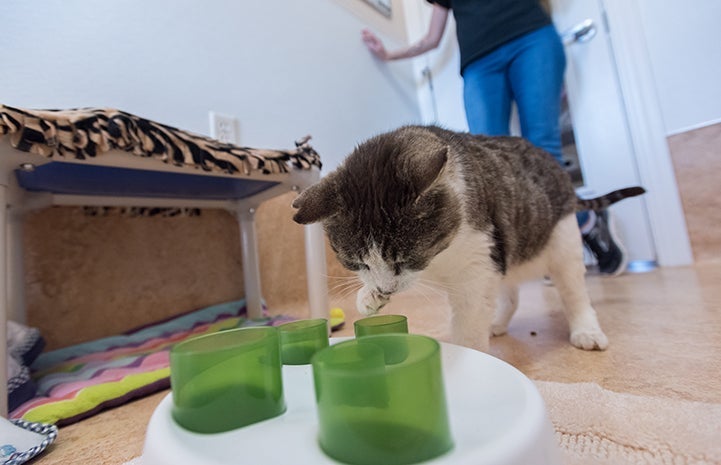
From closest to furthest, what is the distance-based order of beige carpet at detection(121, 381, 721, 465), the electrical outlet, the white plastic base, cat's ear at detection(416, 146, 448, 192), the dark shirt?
the white plastic base < beige carpet at detection(121, 381, 721, 465) < cat's ear at detection(416, 146, 448, 192) < the electrical outlet < the dark shirt

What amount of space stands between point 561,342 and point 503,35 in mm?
1383

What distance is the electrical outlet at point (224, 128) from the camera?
4.61ft

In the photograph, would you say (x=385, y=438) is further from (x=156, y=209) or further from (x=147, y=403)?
(x=156, y=209)

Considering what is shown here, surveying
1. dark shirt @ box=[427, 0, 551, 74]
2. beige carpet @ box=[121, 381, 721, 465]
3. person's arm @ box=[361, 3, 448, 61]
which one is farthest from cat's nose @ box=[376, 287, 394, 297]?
person's arm @ box=[361, 3, 448, 61]

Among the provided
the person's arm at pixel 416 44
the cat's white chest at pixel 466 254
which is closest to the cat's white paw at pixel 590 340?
the cat's white chest at pixel 466 254

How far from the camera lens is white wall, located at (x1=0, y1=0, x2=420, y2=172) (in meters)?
1.06

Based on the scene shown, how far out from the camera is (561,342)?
0.84 meters

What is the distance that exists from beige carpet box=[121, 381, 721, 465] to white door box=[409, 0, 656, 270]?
1.66m

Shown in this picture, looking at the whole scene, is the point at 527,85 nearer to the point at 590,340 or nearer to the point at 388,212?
the point at 590,340

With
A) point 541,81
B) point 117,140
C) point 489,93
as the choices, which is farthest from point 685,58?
point 117,140

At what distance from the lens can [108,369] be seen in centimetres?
88

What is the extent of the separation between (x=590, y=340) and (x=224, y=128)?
147cm

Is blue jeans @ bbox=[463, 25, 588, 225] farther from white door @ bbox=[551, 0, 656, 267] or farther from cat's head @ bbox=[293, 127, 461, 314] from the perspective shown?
cat's head @ bbox=[293, 127, 461, 314]

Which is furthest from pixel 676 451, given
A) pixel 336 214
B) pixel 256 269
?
pixel 256 269
